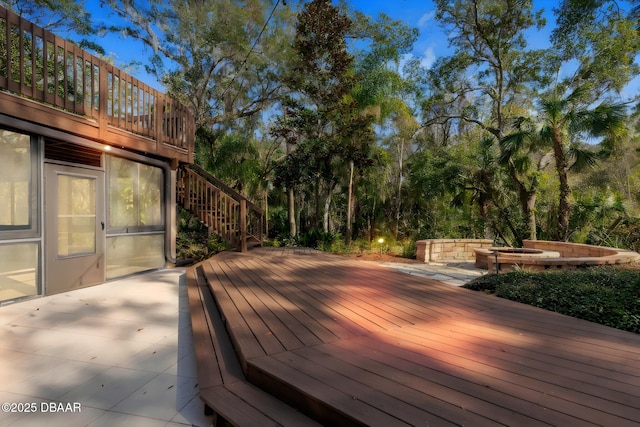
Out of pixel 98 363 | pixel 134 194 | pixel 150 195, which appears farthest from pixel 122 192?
pixel 98 363

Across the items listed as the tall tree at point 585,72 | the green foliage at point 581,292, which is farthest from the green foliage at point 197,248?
the tall tree at point 585,72

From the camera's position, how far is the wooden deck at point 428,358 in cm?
138

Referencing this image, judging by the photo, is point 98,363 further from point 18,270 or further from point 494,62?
point 494,62

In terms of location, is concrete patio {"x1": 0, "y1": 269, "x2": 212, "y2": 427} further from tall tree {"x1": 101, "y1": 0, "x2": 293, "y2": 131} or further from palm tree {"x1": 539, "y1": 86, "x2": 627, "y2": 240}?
palm tree {"x1": 539, "y1": 86, "x2": 627, "y2": 240}

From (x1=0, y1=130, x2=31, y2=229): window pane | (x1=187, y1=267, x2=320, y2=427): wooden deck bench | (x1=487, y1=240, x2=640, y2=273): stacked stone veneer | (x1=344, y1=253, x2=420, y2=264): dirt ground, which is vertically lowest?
(x1=344, y1=253, x2=420, y2=264): dirt ground

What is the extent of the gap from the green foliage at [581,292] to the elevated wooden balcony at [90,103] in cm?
586

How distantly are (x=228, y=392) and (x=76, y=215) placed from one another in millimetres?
4180

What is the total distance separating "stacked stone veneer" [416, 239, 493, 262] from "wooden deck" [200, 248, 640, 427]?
3974 mm

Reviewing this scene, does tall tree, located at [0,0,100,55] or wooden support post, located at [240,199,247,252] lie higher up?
tall tree, located at [0,0,100,55]

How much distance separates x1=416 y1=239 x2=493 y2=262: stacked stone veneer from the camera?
7.47m

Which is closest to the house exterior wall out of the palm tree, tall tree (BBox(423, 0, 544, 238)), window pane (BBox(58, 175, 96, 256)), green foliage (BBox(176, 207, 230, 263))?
window pane (BBox(58, 175, 96, 256))

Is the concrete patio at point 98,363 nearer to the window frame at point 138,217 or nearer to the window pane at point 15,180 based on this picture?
the window pane at point 15,180

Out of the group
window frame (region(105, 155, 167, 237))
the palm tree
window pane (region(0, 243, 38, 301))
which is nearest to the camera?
window pane (region(0, 243, 38, 301))

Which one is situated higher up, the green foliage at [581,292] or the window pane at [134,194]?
the window pane at [134,194]
